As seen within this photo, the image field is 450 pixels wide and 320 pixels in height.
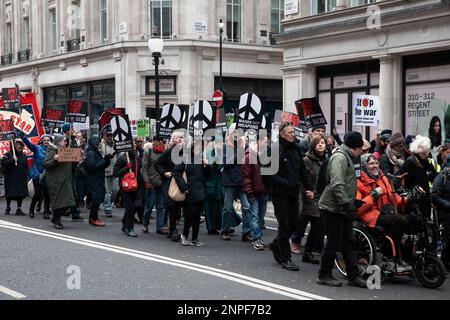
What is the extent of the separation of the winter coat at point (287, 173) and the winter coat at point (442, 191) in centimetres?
181

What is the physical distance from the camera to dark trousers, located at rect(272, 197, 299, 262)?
10039mm

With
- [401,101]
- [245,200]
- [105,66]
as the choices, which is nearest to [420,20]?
[401,101]

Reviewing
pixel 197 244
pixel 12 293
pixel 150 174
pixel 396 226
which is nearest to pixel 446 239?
pixel 396 226

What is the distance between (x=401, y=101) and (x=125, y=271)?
14035mm

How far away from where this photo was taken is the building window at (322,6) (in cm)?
2421

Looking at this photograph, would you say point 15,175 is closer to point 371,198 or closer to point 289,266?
point 289,266

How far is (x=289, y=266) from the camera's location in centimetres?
998

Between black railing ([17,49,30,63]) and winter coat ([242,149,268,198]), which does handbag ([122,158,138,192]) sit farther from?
black railing ([17,49,30,63])

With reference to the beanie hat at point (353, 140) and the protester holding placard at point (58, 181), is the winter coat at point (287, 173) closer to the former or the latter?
the beanie hat at point (353, 140)

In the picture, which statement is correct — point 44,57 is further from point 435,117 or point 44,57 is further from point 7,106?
point 435,117

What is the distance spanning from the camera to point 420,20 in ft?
67.1

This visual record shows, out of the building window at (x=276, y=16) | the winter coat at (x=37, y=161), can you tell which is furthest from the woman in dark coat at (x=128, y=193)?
the building window at (x=276, y=16)

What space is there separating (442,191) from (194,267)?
3.44 meters

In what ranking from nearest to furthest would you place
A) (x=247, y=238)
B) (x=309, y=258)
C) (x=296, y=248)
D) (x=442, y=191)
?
(x=442, y=191) < (x=309, y=258) < (x=296, y=248) < (x=247, y=238)
